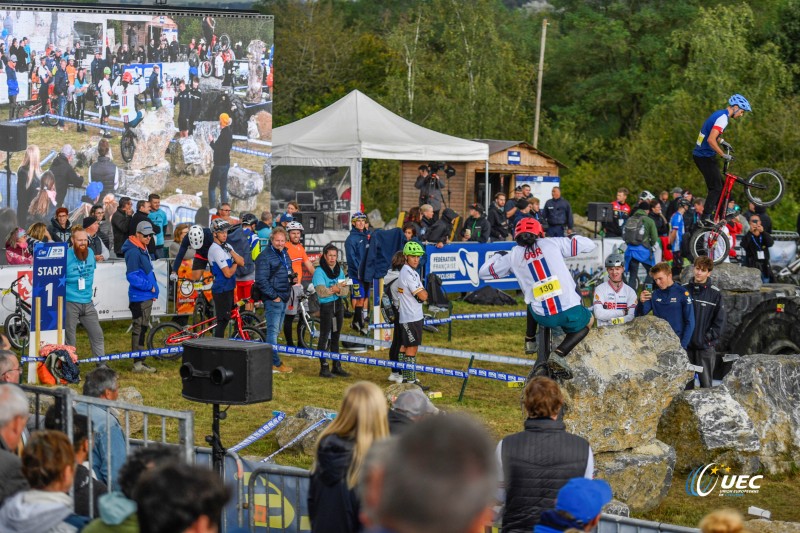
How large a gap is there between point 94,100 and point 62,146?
3.22 feet

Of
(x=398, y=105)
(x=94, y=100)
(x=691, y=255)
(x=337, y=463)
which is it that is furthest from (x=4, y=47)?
(x=398, y=105)

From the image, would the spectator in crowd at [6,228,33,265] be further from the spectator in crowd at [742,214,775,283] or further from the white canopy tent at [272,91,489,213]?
the spectator in crowd at [742,214,775,283]

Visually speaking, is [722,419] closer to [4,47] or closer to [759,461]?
[759,461]

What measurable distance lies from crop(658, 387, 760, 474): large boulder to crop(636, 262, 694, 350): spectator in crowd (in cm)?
Result: 85

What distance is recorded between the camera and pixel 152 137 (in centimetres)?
2066

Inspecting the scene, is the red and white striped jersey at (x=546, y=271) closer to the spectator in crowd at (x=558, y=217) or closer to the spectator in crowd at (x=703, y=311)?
the spectator in crowd at (x=703, y=311)

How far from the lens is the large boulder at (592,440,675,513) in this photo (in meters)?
10.2

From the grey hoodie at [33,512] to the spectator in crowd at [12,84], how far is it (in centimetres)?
1565

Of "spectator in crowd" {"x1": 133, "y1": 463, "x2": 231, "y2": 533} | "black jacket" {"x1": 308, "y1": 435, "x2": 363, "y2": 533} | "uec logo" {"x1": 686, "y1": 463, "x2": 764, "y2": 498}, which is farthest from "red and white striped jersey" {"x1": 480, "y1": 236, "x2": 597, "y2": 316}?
"spectator in crowd" {"x1": 133, "y1": 463, "x2": 231, "y2": 533}

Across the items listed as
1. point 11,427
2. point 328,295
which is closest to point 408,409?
point 11,427

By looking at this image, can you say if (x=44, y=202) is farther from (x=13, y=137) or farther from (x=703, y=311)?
(x=703, y=311)

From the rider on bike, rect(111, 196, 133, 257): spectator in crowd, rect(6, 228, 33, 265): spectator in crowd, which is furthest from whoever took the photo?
rect(111, 196, 133, 257): spectator in crowd

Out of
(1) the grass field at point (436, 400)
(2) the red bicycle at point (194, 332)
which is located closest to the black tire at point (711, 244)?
(1) the grass field at point (436, 400)

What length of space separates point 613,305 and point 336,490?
8036mm
